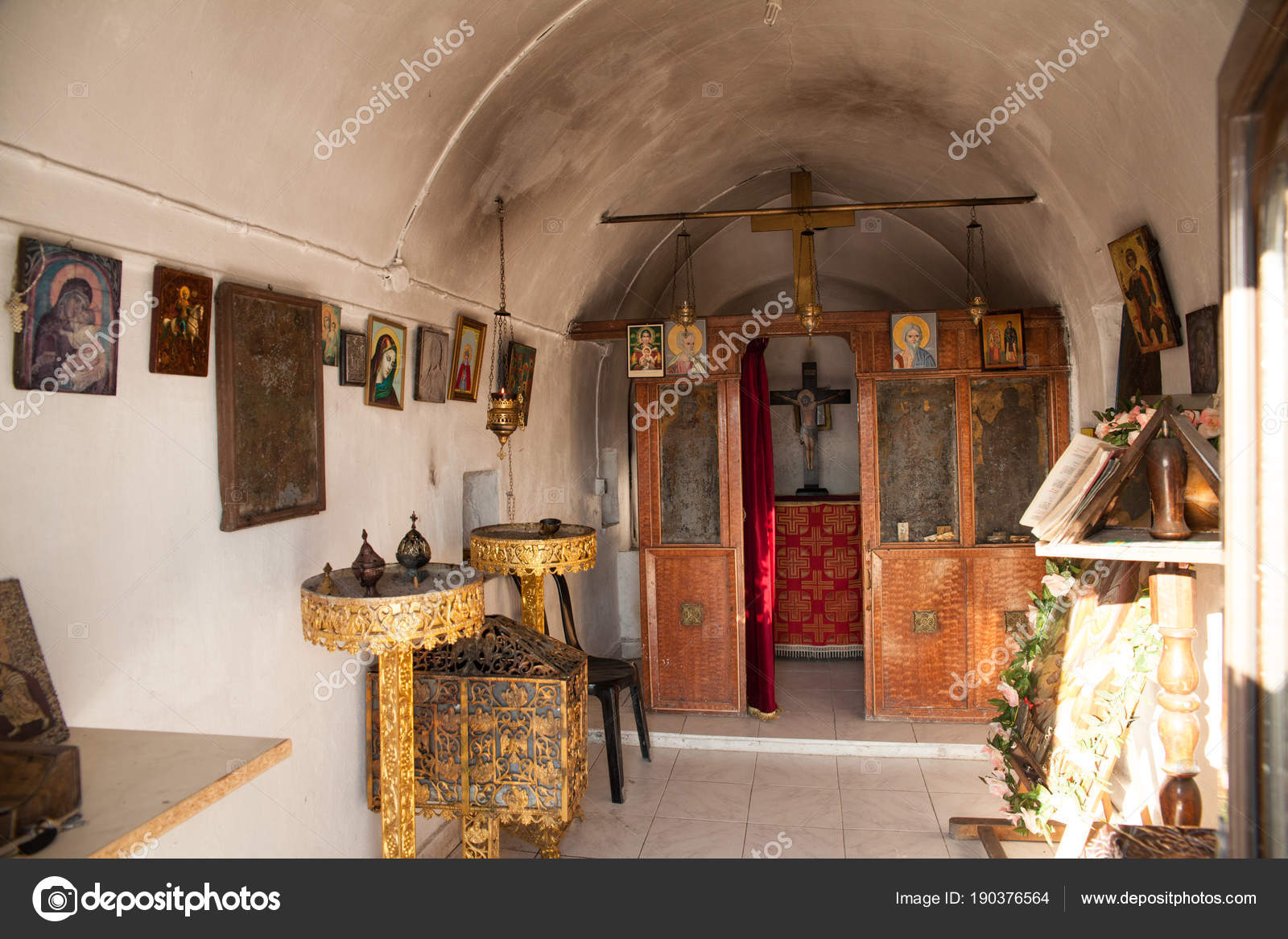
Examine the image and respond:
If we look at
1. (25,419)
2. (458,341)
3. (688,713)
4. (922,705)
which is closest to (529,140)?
(458,341)

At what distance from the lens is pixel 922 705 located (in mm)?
5922

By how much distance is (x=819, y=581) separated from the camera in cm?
783

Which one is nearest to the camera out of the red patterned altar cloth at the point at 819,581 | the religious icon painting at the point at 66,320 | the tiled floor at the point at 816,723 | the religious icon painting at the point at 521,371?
the religious icon painting at the point at 66,320

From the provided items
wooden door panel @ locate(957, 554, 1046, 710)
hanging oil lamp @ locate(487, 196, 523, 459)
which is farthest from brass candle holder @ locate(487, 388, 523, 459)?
wooden door panel @ locate(957, 554, 1046, 710)

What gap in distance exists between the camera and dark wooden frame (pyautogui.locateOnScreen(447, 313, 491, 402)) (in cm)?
451

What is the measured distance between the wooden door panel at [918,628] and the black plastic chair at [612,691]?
1.71 metres

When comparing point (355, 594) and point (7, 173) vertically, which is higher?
point (7, 173)

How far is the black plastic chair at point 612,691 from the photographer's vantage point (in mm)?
4840

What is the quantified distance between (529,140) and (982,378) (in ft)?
10.9

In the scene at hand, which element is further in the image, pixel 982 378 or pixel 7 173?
pixel 982 378

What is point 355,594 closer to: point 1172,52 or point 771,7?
point 771,7

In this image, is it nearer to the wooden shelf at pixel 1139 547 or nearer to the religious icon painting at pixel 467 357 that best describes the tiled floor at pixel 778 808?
the wooden shelf at pixel 1139 547

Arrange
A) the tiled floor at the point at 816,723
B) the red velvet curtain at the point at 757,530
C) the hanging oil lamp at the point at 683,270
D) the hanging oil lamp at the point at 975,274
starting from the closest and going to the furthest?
the hanging oil lamp at the point at 975,274 < the tiled floor at the point at 816,723 < the red velvet curtain at the point at 757,530 < the hanging oil lamp at the point at 683,270

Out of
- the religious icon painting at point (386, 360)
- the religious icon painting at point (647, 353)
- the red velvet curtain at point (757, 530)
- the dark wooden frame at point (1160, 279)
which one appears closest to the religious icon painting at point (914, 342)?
the red velvet curtain at point (757, 530)
